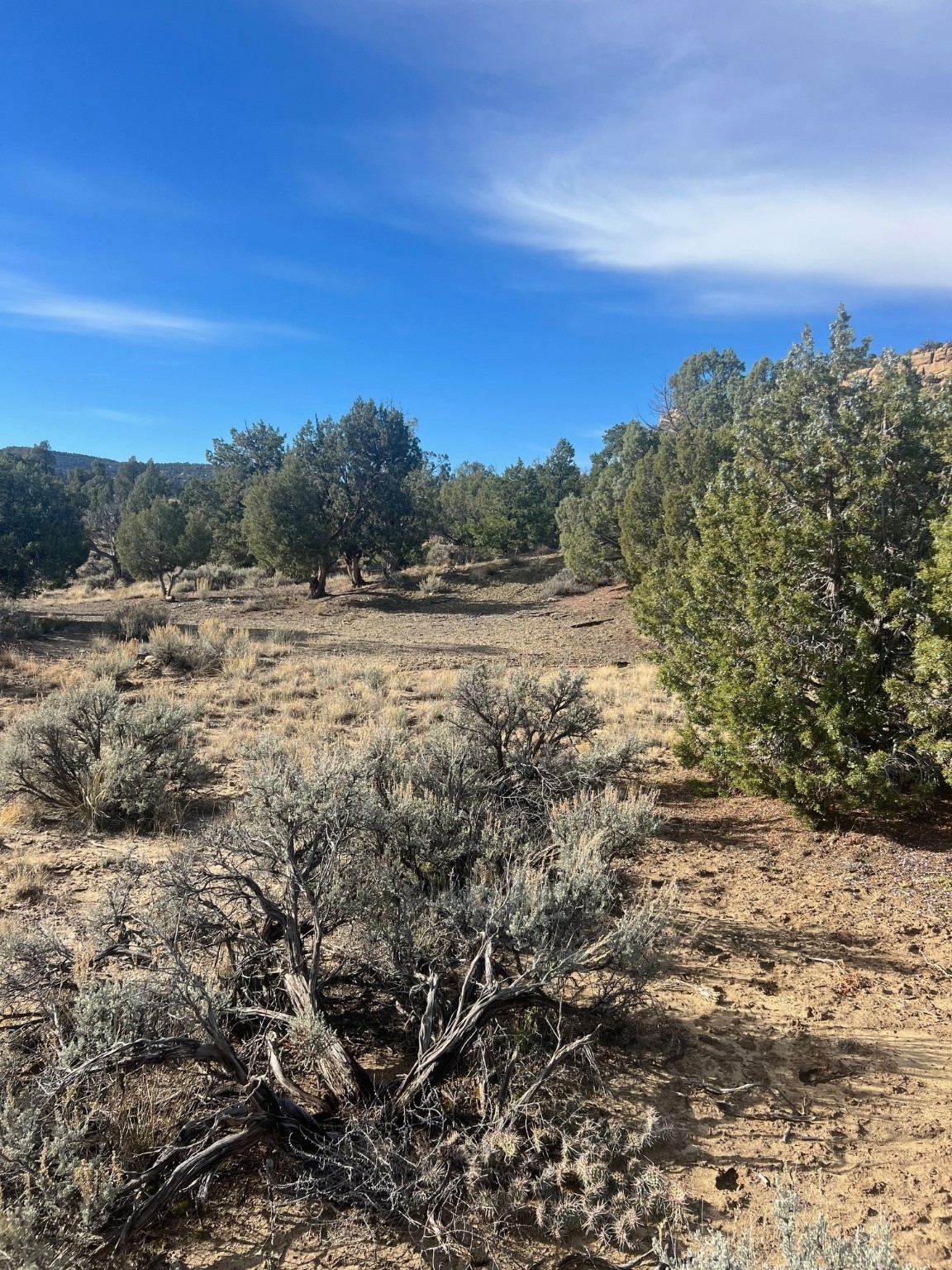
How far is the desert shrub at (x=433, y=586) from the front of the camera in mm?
28281

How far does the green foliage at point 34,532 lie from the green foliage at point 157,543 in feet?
11.5

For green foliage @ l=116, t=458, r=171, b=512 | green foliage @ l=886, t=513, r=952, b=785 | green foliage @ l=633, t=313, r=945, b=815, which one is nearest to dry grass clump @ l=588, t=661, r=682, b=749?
green foliage @ l=633, t=313, r=945, b=815

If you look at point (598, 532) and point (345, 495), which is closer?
point (598, 532)

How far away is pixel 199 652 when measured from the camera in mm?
13539

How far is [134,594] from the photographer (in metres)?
27.6

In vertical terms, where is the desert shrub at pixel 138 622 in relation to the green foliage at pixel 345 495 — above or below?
below

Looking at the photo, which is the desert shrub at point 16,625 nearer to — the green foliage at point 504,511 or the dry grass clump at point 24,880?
the dry grass clump at point 24,880

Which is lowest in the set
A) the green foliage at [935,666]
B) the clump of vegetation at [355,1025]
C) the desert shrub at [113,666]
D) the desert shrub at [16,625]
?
the clump of vegetation at [355,1025]

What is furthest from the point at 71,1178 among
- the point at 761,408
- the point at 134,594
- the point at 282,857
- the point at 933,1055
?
the point at 134,594

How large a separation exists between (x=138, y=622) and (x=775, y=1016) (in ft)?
58.3

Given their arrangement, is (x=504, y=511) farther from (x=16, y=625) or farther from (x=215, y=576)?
(x=16, y=625)

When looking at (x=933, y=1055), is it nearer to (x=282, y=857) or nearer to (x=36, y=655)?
(x=282, y=857)

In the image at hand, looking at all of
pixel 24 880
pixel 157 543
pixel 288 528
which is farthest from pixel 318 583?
pixel 24 880

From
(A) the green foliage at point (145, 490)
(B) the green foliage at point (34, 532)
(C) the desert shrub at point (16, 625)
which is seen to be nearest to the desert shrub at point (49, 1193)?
(C) the desert shrub at point (16, 625)
